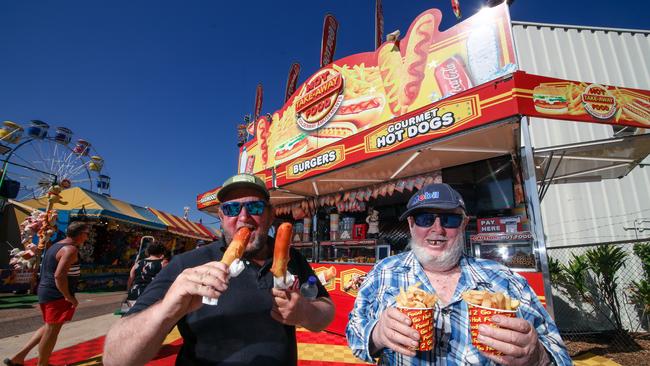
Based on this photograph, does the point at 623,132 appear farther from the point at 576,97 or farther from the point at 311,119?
the point at 311,119

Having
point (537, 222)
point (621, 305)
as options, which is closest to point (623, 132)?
point (537, 222)

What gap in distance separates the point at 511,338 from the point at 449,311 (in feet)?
1.74

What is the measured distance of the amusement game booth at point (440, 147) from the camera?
4223mm

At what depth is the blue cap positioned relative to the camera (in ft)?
6.88

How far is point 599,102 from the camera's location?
4195mm

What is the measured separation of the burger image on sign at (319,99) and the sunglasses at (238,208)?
8645mm

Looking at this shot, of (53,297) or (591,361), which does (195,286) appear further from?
(591,361)

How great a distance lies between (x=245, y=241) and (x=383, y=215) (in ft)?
25.0

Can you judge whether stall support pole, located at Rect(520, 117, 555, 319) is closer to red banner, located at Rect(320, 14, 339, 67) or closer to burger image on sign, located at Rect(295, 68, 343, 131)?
burger image on sign, located at Rect(295, 68, 343, 131)

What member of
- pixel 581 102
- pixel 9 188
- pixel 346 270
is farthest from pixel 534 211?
pixel 9 188

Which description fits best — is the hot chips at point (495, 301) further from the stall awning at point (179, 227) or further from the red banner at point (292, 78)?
the stall awning at point (179, 227)

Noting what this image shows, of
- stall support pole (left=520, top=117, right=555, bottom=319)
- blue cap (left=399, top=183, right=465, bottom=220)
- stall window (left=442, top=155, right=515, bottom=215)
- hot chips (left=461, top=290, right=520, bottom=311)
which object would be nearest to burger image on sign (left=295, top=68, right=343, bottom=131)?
stall window (left=442, top=155, right=515, bottom=215)

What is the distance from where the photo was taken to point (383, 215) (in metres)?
8.91

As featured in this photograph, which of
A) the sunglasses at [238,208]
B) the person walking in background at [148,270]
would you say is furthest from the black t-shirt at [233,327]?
the person walking in background at [148,270]
